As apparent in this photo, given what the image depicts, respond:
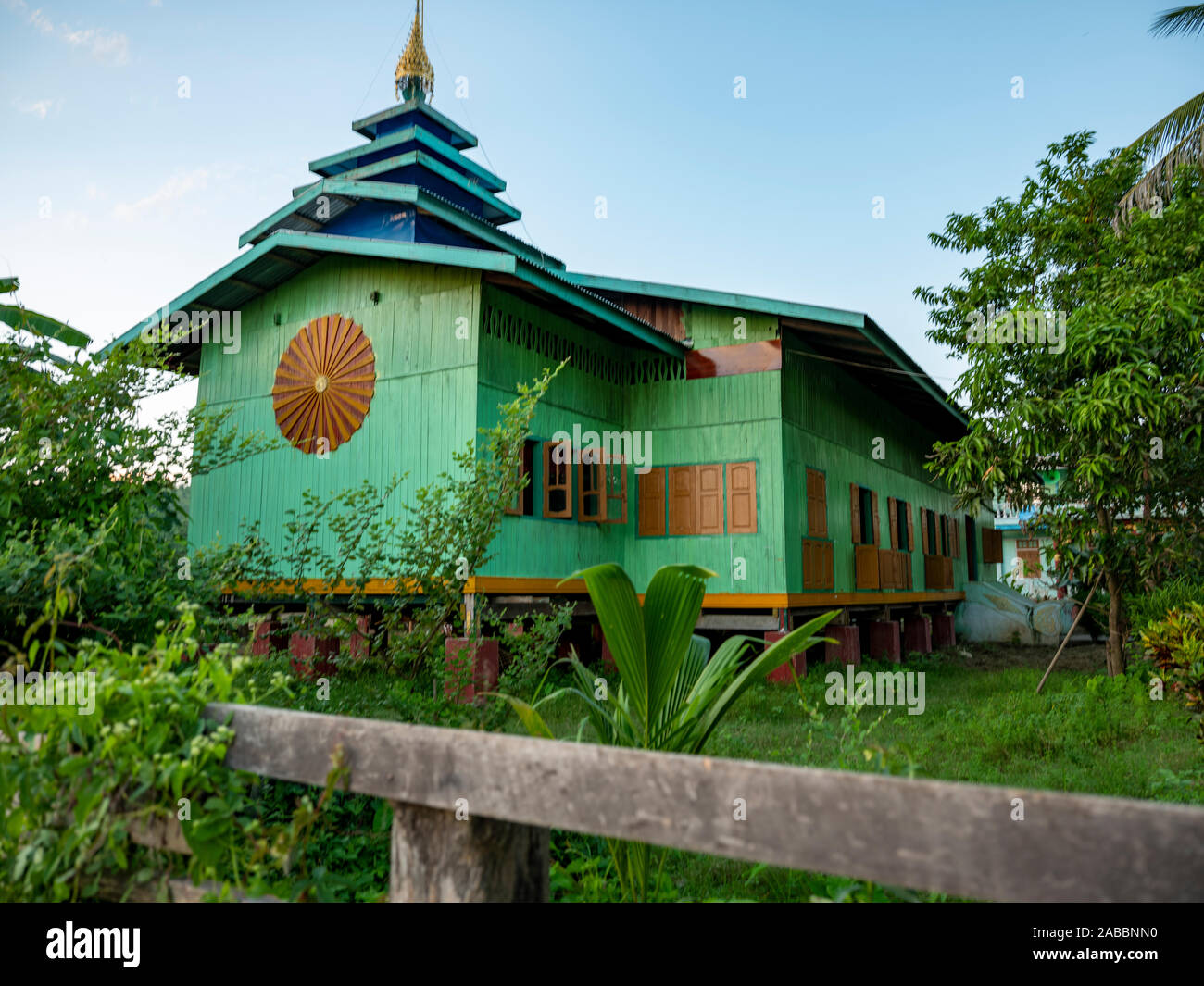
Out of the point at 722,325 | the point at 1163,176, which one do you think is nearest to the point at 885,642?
the point at 722,325

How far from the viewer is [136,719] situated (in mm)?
2059

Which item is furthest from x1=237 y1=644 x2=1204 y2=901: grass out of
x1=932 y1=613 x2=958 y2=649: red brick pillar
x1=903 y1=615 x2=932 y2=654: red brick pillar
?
x1=932 y1=613 x2=958 y2=649: red brick pillar

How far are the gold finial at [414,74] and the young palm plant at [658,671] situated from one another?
16.6m

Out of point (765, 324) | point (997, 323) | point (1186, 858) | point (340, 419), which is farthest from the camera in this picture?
point (765, 324)

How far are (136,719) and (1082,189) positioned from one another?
1385 cm

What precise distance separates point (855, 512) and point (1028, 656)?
4.47m

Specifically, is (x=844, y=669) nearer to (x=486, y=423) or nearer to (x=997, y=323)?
(x=997, y=323)

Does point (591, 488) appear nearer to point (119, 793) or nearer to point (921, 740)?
point (921, 740)

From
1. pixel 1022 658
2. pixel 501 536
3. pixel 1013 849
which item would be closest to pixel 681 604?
pixel 1013 849

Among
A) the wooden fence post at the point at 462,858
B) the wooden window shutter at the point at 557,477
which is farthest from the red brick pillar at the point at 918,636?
the wooden fence post at the point at 462,858

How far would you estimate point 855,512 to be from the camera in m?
13.6

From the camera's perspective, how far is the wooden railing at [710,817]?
1.31 meters

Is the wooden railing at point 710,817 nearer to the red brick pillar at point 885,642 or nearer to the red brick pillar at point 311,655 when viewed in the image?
the red brick pillar at point 311,655

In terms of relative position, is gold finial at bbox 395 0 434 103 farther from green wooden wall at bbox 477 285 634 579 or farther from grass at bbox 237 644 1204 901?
grass at bbox 237 644 1204 901
